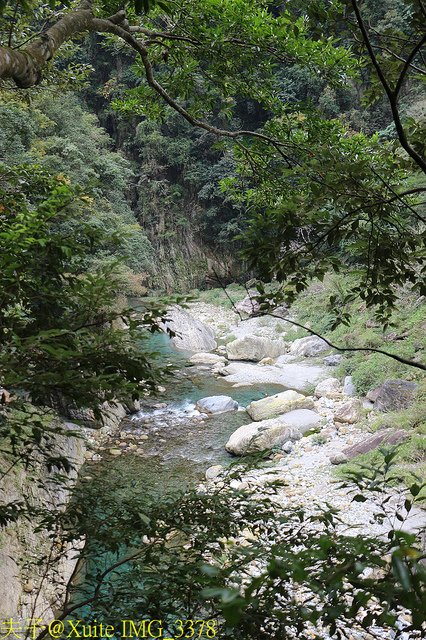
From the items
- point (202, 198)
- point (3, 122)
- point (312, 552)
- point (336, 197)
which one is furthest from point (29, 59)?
point (202, 198)

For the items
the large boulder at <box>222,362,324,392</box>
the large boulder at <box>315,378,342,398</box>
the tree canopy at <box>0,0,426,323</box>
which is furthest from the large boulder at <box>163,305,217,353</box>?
the tree canopy at <box>0,0,426,323</box>

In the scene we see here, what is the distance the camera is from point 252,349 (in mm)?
10289

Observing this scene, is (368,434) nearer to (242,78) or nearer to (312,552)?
(242,78)

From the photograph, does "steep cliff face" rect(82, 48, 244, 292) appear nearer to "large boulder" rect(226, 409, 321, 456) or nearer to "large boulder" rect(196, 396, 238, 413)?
"large boulder" rect(196, 396, 238, 413)

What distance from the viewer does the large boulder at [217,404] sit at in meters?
7.15

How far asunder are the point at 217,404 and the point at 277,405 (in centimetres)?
102

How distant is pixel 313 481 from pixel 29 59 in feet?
15.4

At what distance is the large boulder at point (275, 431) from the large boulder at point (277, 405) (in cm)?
16

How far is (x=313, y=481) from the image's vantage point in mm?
4891

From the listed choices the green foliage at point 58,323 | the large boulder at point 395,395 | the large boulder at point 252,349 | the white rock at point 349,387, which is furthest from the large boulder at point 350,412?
the green foliage at point 58,323

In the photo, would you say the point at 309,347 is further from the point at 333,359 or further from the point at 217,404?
the point at 217,404

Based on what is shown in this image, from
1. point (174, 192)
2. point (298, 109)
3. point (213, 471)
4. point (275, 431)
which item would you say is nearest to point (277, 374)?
point (275, 431)

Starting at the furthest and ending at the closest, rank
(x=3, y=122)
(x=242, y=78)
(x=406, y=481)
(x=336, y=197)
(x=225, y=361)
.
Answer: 1. (x=225, y=361)
2. (x=3, y=122)
3. (x=406, y=481)
4. (x=242, y=78)
5. (x=336, y=197)

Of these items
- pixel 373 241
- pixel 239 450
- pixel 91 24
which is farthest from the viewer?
pixel 239 450
